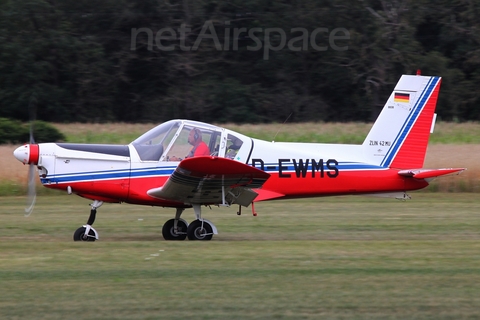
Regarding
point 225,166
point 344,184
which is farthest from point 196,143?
point 344,184

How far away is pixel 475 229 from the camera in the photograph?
11250 mm

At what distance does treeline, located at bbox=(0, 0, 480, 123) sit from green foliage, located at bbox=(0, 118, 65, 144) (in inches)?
461

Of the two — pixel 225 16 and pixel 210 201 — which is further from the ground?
pixel 225 16

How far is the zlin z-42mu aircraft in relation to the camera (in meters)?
9.46

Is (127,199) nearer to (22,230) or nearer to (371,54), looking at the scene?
(22,230)

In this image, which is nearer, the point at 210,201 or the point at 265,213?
the point at 210,201

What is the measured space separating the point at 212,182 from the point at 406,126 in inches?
129

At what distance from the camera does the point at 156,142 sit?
9.86m

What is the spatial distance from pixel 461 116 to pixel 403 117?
30166 mm

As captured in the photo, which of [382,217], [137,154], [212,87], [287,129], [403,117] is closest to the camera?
[137,154]

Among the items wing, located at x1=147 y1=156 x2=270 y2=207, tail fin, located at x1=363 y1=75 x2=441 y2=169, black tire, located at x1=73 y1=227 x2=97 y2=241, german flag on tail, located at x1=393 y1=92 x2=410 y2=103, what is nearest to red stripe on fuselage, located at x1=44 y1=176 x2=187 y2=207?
wing, located at x1=147 y1=156 x2=270 y2=207

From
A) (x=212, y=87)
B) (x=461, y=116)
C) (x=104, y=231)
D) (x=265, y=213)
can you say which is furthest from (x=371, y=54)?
(x=104, y=231)

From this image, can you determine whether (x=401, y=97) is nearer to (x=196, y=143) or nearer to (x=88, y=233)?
(x=196, y=143)

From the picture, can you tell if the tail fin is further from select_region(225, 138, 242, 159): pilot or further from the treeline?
the treeline
